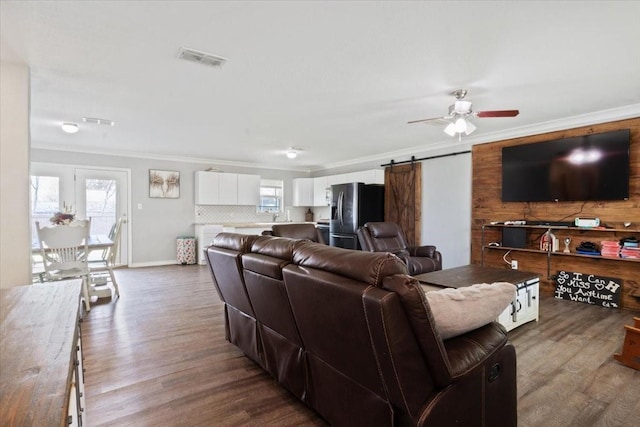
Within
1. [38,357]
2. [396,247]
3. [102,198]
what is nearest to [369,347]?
[38,357]

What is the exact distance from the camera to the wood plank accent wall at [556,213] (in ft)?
12.6

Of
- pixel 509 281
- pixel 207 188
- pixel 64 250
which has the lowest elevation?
pixel 509 281

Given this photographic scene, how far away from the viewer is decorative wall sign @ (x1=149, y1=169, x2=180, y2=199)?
6.78 metres

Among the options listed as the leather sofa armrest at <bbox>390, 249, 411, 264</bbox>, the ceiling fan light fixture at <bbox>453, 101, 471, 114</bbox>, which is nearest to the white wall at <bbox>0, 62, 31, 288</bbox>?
the ceiling fan light fixture at <bbox>453, 101, 471, 114</bbox>

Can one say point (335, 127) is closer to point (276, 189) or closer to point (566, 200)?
point (566, 200)

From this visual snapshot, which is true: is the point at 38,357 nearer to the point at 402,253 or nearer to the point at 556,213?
the point at 402,253

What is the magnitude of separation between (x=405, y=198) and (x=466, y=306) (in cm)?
512

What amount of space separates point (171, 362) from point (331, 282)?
6.01 feet

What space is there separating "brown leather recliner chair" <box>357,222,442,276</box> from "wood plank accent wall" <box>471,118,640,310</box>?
3.52 feet

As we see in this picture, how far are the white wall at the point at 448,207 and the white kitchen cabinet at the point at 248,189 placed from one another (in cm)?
385

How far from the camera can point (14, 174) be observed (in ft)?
8.59

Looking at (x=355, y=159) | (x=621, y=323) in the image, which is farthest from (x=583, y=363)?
Answer: (x=355, y=159)

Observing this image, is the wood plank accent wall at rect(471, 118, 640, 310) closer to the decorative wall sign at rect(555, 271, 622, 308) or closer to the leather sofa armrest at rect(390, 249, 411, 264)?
the decorative wall sign at rect(555, 271, 622, 308)

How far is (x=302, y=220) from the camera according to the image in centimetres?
900
